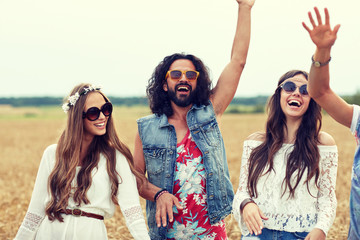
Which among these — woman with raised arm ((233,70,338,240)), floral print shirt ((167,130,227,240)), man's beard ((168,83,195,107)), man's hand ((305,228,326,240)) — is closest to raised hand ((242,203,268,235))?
woman with raised arm ((233,70,338,240))

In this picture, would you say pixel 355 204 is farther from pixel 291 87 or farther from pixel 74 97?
pixel 74 97

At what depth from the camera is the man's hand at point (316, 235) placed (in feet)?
10.5

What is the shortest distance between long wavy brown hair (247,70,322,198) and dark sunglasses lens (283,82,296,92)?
0.39 ft

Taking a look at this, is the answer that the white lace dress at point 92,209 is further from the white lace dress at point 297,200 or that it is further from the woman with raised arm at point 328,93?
the woman with raised arm at point 328,93

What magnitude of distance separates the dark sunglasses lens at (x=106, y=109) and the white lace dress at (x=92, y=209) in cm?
34

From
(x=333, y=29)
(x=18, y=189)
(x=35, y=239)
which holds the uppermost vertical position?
(x=333, y=29)

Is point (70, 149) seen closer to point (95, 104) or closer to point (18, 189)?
point (95, 104)

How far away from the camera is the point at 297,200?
11.1 ft

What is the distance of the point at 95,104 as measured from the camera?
384 cm

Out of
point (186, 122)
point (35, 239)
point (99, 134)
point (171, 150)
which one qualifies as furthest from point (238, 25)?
point (35, 239)

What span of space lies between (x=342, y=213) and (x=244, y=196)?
17.9 ft

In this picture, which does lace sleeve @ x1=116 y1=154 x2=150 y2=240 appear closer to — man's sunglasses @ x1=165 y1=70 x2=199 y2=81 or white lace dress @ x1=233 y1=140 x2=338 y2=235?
white lace dress @ x1=233 y1=140 x2=338 y2=235

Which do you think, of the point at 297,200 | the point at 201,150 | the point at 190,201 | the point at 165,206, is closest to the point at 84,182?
the point at 165,206

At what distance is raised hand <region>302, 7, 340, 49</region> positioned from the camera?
299 centimetres
